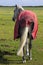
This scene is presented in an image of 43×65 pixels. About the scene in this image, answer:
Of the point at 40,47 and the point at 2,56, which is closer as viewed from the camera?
the point at 2,56

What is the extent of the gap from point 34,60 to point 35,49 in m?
1.64

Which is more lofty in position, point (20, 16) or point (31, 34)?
point (20, 16)

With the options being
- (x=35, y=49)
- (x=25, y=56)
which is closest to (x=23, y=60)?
(x=25, y=56)

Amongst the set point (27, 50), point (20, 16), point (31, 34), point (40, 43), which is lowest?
point (40, 43)

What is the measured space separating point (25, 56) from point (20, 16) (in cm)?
151

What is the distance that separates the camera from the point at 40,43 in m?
11.9

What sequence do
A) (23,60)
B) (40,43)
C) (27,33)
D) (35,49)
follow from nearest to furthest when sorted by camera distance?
(27,33) → (23,60) → (35,49) → (40,43)

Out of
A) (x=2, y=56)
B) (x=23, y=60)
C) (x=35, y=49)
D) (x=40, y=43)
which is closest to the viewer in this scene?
(x=23, y=60)

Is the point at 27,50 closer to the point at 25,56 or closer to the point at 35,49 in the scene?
the point at 25,56

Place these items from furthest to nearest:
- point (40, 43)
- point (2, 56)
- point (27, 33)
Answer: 1. point (40, 43)
2. point (2, 56)
3. point (27, 33)

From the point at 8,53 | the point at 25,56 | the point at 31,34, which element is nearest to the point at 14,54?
the point at 8,53

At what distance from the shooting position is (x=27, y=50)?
9109mm

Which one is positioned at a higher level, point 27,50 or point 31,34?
point 31,34

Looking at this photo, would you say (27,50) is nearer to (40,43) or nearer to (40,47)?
(40,47)
